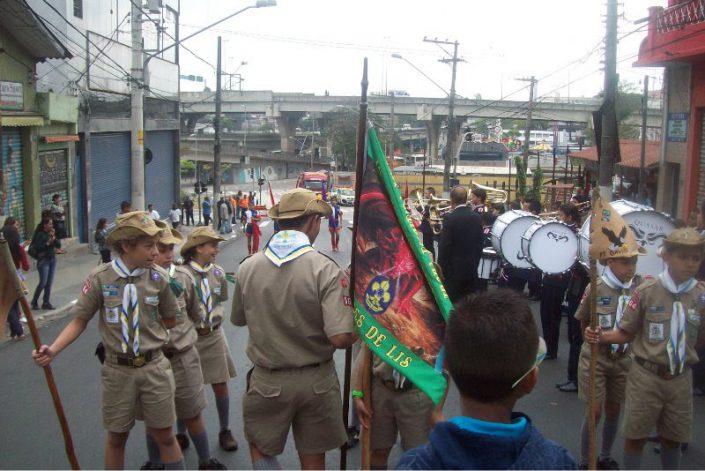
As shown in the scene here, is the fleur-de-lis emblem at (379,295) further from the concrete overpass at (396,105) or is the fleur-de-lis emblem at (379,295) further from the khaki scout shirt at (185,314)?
the concrete overpass at (396,105)

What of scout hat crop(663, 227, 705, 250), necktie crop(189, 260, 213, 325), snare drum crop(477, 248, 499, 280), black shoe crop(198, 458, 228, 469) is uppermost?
scout hat crop(663, 227, 705, 250)

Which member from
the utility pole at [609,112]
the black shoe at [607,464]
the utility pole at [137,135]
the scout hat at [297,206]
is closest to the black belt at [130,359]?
the scout hat at [297,206]

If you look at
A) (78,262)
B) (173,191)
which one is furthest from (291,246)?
(173,191)

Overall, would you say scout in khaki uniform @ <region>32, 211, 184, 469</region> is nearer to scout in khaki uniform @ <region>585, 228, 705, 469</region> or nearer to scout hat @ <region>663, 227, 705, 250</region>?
scout in khaki uniform @ <region>585, 228, 705, 469</region>

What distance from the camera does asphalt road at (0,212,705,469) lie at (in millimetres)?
6121

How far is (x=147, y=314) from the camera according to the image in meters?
4.90

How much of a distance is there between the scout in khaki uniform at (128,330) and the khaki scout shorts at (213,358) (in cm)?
122

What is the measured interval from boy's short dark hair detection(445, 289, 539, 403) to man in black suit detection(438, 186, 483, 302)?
7.01 m

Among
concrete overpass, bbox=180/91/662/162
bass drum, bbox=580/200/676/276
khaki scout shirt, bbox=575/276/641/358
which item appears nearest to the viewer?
khaki scout shirt, bbox=575/276/641/358

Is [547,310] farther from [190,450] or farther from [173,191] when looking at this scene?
[173,191]

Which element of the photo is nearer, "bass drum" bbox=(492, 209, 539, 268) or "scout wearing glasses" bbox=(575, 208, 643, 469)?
"scout wearing glasses" bbox=(575, 208, 643, 469)

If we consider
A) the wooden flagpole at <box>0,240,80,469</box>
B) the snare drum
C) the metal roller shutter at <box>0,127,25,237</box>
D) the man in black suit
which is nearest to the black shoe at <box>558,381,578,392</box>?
the man in black suit

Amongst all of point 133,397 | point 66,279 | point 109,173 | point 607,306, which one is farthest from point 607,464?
point 109,173

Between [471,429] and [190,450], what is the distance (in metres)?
4.57
